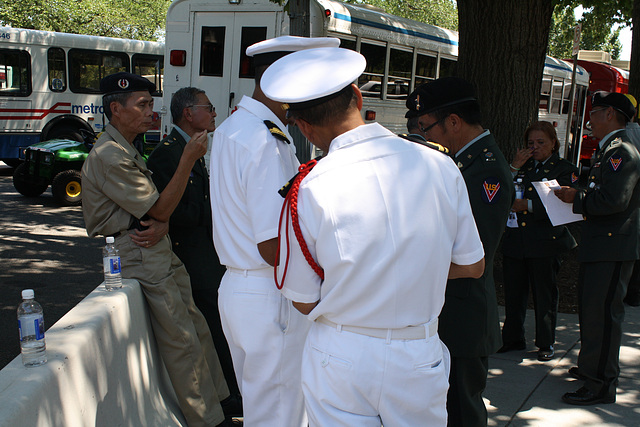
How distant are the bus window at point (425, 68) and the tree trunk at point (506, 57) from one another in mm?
5578

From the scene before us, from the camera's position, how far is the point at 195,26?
453 inches

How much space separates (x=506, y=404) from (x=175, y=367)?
232 cm

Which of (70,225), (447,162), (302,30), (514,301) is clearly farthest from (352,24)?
(447,162)

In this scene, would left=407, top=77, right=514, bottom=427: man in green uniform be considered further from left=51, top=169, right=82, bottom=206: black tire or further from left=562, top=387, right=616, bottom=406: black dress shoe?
left=51, top=169, right=82, bottom=206: black tire

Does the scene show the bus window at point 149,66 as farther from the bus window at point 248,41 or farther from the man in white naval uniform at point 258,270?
→ the man in white naval uniform at point 258,270

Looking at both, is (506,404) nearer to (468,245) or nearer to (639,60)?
(468,245)

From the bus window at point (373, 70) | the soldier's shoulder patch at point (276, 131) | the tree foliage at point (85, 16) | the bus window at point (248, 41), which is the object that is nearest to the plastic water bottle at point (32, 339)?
the soldier's shoulder patch at point (276, 131)

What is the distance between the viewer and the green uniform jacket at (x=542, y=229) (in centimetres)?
493

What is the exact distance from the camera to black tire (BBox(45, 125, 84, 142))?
16656 mm

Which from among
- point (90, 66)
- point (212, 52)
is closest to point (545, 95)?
point (212, 52)

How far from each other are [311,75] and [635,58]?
35.1 feet

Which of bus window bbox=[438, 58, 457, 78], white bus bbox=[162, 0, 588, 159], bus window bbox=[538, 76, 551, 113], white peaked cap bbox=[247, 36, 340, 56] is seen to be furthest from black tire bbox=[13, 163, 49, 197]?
bus window bbox=[538, 76, 551, 113]

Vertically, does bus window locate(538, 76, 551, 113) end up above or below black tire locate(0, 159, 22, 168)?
above

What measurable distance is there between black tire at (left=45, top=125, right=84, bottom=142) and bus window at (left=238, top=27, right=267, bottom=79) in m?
7.92
